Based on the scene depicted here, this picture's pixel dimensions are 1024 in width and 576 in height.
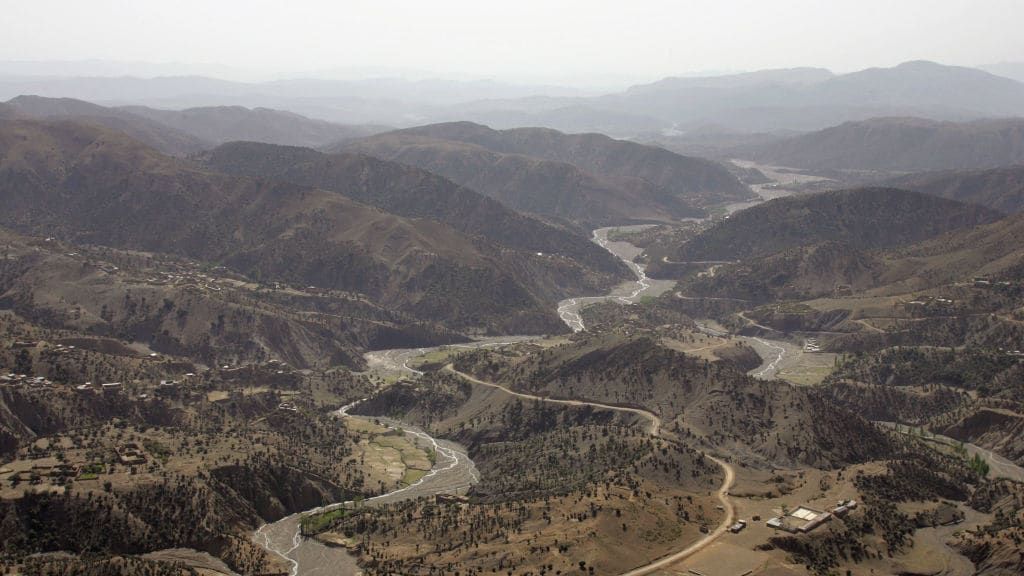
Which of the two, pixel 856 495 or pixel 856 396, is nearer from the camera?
pixel 856 495

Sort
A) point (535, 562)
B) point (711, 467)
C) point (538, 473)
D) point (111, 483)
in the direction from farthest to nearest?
point (538, 473) < point (711, 467) < point (111, 483) < point (535, 562)

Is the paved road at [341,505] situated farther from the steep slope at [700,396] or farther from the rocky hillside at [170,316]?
the rocky hillside at [170,316]


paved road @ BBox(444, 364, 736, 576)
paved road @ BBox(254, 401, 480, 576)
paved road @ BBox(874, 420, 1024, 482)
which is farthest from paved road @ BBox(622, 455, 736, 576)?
paved road @ BBox(874, 420, 1024, 482)

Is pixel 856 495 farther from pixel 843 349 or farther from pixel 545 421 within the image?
pixel 843 349

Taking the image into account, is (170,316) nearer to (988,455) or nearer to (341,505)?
(341,505)

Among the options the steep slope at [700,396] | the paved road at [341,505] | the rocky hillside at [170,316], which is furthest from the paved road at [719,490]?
the rocky hillside at [170,316]

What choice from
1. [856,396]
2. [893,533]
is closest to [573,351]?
[856,396]

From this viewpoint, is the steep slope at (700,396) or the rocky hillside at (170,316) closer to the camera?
the steep slope at (700,396)

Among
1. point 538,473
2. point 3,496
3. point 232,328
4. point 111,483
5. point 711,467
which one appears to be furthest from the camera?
point 232,328
